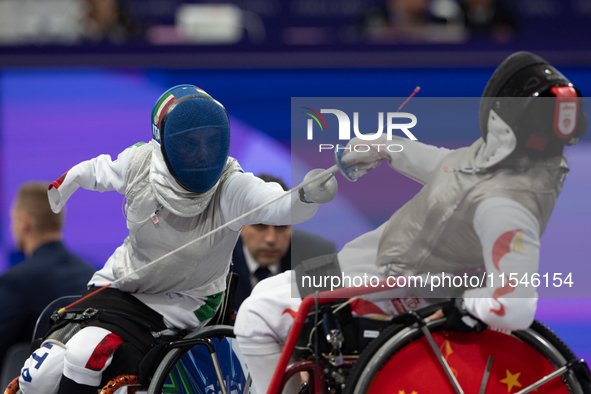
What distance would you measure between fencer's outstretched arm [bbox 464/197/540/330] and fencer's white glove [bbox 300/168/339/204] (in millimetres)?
402

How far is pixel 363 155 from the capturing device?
5.66ft

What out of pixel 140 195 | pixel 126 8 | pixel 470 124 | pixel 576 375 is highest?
pixel 126 8

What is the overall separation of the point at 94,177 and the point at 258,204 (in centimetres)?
66

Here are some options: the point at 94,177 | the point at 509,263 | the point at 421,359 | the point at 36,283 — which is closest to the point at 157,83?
the point at 36,283

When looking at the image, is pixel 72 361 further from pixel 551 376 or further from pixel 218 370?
pixel 551 376

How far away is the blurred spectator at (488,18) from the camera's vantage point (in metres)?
5.71

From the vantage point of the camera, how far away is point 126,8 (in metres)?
6.52

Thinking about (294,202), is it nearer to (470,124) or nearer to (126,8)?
(470,124)

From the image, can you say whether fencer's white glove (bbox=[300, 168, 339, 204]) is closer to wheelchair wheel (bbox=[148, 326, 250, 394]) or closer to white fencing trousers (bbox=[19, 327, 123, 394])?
wheelchair wheel (bbox=[148, 326, 250, 394])

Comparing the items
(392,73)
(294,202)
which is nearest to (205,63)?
(392,73)

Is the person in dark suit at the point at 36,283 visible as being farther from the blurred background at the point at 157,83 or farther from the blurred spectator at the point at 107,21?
the blurred spectator at the point at 107,21

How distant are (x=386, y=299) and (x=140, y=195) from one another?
874 millimetres

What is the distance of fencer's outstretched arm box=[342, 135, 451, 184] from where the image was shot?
5.71 ft

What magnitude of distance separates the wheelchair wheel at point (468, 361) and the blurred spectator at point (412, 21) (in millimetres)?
4151
